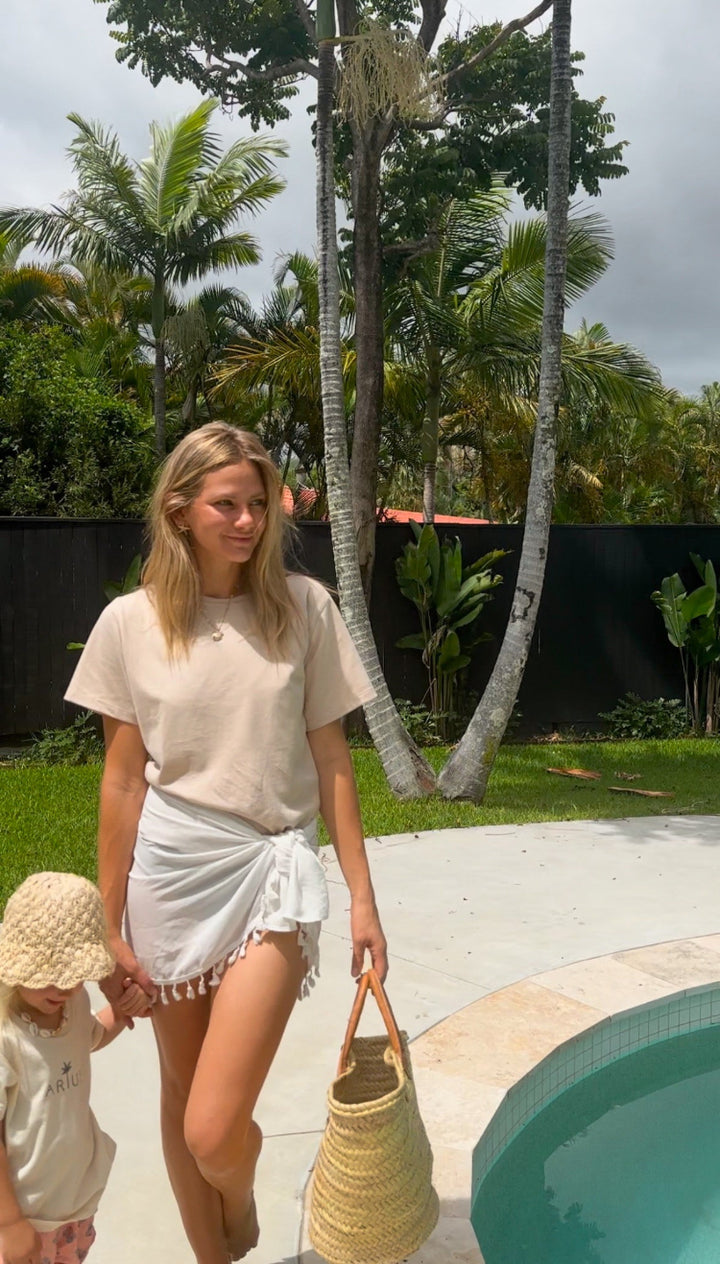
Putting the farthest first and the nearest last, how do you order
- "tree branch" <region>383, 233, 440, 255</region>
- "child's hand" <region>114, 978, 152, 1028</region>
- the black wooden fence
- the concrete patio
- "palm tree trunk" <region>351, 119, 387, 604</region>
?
1. the black wooden fence
2. "tree branch" <region>383, 233, 440, 255</region>
3. "palm tree trunk" <region>351, 119, 387, 604</region>
4. the concrete patio
5. "child's hand" <region>114, 978, 152, 1028</region>

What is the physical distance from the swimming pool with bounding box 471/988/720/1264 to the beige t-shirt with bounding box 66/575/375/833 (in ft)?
5.21

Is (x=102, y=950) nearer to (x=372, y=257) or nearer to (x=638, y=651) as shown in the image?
(x=372, y=257)

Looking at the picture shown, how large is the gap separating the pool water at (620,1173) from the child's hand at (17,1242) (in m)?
1.56

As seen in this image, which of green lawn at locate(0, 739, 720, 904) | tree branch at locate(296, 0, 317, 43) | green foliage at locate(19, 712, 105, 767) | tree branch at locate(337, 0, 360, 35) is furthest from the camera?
green foliage at locate(19, 712, 105, 767)

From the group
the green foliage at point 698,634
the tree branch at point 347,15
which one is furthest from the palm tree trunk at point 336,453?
the green foliage at point 698,634

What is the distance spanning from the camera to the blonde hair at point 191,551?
2363mm

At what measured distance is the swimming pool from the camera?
325 cm

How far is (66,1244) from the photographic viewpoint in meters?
2.07

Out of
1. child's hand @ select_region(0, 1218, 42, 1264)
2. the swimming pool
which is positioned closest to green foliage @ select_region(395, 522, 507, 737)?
the swimming pool

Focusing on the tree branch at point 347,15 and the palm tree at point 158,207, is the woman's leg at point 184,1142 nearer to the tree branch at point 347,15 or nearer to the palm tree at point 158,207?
the tree branch at point 347,15

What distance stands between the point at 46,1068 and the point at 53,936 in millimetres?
235

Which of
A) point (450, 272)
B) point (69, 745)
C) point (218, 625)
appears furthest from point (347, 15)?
point (218, 625)

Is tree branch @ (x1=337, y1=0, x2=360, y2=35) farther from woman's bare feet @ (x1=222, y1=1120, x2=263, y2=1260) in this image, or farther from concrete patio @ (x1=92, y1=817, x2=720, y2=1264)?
woman's bare feet @ (x1=222, y1=1120, x2=263, y2=1260)

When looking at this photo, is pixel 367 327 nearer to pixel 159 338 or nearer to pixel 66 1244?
pixel 66 1244
